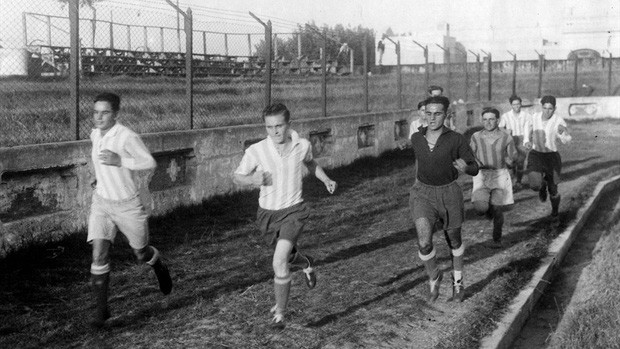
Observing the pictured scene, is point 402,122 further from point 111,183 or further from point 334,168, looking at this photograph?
point 111,183

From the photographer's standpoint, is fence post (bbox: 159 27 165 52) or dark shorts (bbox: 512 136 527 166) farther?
dark shorts (bbox: 512 136 527 166)

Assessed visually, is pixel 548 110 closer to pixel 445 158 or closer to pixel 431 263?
pixel 445 158

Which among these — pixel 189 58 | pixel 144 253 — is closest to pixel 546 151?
pixel 189 58

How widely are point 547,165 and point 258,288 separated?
532 centimetres

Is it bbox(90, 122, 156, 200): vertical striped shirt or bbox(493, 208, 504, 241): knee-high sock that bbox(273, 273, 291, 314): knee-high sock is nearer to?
bbox(90, 122, 156, 200): vertical striped shirt

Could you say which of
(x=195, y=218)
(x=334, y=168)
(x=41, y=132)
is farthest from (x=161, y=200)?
(x=334, y=168)

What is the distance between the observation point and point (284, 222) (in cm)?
574

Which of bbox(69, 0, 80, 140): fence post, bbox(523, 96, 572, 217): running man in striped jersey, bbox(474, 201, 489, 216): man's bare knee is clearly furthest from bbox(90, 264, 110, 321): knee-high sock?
bbox(523, 96, 572, 217): running man in striped jersey

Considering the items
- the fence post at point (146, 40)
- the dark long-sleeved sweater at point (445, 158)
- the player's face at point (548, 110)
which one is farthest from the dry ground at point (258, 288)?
the fence post at point (146, 40)

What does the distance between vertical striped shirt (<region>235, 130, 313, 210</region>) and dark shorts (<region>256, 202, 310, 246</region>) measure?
0.14ft

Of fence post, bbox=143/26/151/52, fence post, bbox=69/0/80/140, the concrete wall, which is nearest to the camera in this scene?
the concrete wall

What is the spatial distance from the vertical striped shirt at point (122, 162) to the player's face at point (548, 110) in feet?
21.1

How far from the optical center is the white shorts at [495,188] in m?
9.02

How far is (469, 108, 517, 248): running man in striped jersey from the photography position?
9.03 m
